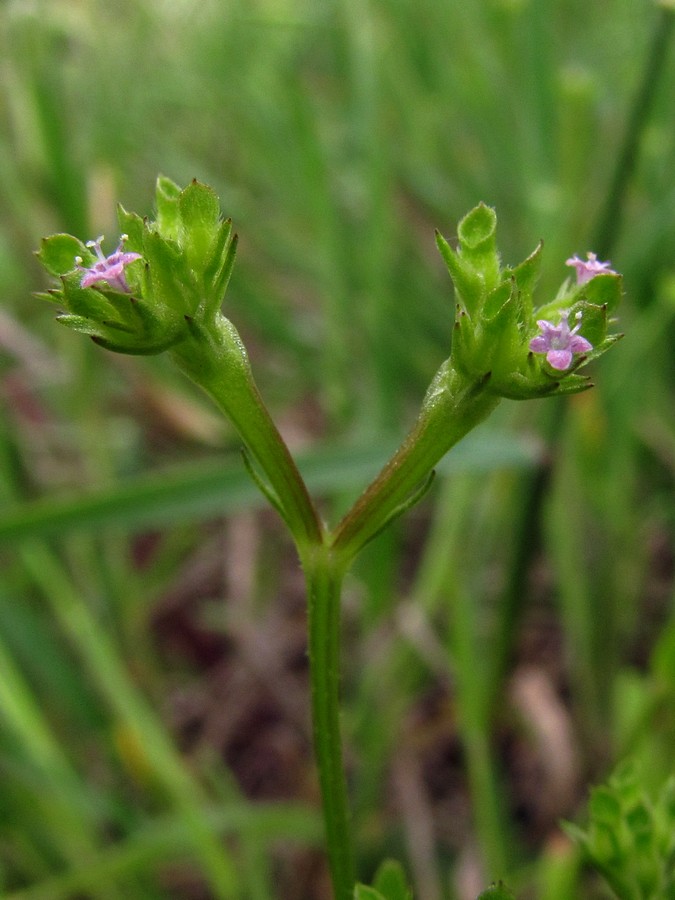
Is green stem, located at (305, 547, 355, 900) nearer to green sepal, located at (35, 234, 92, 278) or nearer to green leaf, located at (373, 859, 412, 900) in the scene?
green leaf, located at (373, 859, 412, 900)

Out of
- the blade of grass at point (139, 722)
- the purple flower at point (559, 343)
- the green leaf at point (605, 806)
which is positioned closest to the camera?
the purple flower at point (559, 343)

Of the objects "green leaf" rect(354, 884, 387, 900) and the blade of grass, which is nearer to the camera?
"green leaf" rect(354, 884, 387, 900)

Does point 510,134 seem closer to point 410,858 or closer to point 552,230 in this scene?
point 552,230

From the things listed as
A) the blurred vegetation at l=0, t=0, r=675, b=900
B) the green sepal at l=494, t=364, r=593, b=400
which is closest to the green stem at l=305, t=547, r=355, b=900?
the green sepal at l=494, t=364, r=593, b=400

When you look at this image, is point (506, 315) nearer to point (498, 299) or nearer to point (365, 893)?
point (498, 299)

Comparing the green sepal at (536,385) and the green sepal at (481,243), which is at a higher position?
the green sepal at (481,243)

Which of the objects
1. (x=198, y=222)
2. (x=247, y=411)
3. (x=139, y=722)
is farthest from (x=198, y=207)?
(x=139, y=722)

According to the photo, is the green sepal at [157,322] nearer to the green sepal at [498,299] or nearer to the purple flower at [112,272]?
the purple flower at [112,272]

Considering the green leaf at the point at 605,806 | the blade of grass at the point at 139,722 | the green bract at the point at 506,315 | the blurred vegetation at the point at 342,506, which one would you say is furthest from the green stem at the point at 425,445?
the blade of grass at the point at 139,722
